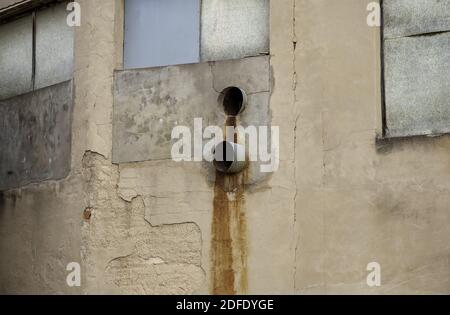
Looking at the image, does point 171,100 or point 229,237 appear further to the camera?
point 171,100

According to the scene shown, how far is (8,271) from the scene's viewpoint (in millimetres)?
10820

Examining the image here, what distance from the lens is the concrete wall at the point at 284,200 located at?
897 centimetres

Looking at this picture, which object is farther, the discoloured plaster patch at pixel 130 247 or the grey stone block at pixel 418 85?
the discoloured plaster patch at pixel 130 247

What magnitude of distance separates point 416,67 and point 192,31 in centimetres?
242

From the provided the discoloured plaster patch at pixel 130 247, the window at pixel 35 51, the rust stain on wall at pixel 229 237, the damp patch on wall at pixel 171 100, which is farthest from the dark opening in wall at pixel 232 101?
the window at pixel 35 51

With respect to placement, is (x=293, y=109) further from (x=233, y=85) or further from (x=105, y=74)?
(x=105, y=74)

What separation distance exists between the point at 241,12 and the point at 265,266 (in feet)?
8.59

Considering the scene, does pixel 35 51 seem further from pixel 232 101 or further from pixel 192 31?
pixel 232 101

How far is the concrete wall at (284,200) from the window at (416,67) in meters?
0.14

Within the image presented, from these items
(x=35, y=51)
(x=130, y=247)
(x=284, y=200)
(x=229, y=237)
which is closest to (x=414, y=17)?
(x=284, y=200)

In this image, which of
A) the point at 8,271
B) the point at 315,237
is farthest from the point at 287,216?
the point at 8,271

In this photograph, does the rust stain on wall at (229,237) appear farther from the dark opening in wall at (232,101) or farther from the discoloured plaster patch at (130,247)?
the dark opening in wall at (232,101)

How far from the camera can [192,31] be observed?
408 inches

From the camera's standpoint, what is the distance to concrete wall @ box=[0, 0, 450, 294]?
8969mm
